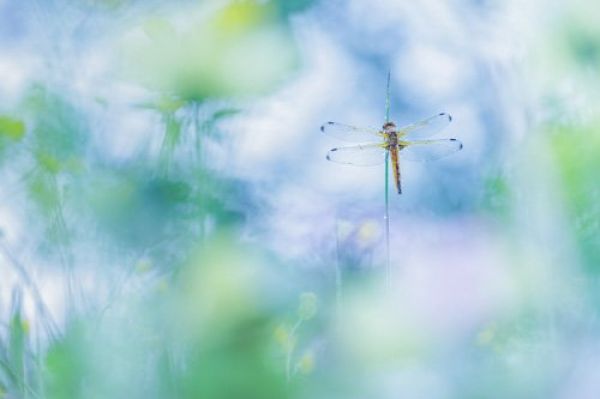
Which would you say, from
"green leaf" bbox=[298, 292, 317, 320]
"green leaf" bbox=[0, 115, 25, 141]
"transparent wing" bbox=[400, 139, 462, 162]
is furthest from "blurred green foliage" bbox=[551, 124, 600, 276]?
"green leaf" bbox=[0, 115, 25, 141]

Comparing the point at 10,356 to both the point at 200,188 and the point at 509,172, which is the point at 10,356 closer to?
the point at 200,188

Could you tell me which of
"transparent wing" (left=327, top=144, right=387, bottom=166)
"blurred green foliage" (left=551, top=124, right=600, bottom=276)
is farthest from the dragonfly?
"blurred green foliage" (left=551, top=124, right=600, bottom=276)

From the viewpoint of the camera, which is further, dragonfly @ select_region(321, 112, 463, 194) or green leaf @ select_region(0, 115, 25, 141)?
dragonfly @ select_region(321, 112, 463, 194)

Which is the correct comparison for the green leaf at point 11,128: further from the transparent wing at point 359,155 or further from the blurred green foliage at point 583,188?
the blurred green foliage at point 583,188

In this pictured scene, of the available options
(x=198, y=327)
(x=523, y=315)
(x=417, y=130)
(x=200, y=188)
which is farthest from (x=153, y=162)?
(x=523, y=315)

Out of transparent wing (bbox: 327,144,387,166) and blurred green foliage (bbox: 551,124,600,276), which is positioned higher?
transparent wing (bbox: 327,144,387,166)

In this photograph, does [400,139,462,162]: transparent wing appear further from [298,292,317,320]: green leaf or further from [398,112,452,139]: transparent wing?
[298,292,317,320]: green leaf

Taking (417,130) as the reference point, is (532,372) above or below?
below

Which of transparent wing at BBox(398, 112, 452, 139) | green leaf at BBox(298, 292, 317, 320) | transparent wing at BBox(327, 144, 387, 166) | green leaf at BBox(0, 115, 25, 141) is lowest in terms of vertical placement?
green leaf at BBox(298, 292, 317, 320)
